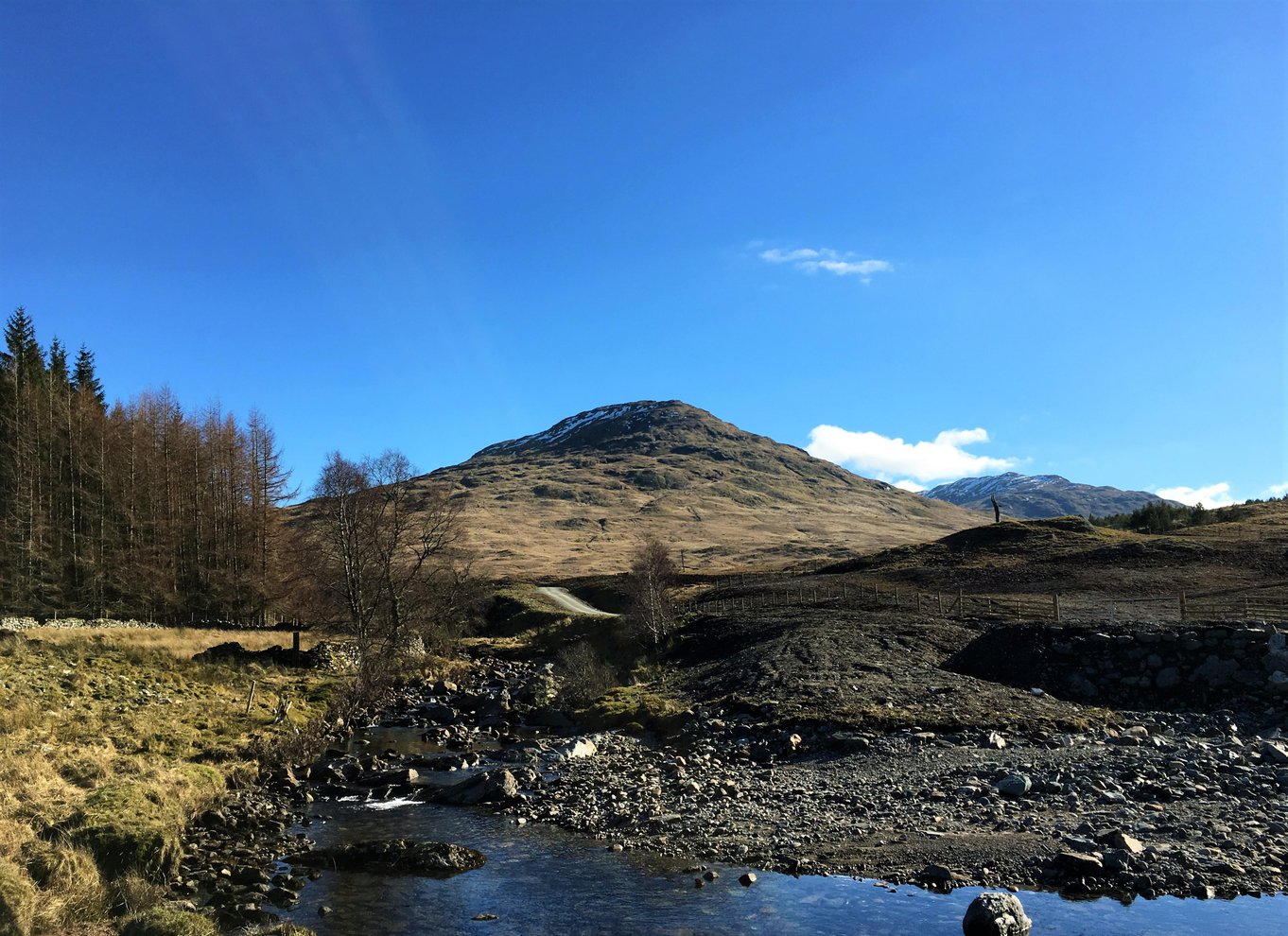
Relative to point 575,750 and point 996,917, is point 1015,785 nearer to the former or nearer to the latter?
point 996,917

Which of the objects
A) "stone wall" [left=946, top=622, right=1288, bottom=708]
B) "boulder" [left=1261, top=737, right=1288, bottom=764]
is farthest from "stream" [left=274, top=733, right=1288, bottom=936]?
"stone wall" [left=946, top=622, right=1288, bottom=708]

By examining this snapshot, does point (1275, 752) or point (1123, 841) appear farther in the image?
point (1275, 752)

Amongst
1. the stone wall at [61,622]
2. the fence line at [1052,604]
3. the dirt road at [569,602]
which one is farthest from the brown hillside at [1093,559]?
the stone wall at [61,622]

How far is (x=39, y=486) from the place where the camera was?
1928 inches

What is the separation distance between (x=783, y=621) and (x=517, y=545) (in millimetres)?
132468

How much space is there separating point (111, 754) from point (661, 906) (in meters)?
18.4

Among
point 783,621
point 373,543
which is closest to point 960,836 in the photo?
point 783,621

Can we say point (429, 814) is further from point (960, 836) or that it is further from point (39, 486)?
point (39, 486)

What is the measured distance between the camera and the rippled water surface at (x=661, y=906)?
12023mm

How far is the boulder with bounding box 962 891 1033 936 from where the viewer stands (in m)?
11.4

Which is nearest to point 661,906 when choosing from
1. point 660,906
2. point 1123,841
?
point 660,906

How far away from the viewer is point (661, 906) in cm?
1317

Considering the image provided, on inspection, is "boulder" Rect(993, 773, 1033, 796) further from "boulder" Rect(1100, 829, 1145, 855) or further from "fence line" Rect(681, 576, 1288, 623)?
"fence line" Rect(681, 576, 1288, 623)

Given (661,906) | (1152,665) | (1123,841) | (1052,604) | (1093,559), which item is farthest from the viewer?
(1093,559)
